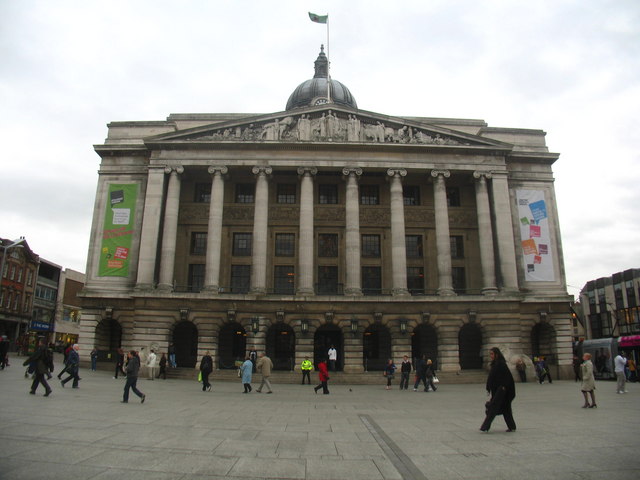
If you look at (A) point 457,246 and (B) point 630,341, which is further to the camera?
(A) point 457,246

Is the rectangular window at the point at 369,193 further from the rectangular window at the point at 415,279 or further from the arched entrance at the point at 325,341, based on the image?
the arched entrance at the point at 325,341

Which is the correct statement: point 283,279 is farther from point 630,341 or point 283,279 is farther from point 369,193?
point 630,341

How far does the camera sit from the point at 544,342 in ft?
131

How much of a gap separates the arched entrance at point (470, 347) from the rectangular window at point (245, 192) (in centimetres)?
A: 2177

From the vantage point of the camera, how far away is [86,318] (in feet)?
124

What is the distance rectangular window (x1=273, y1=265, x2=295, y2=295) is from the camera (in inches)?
1567

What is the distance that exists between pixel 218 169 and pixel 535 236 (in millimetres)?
27625

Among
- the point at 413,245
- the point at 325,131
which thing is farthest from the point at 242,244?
the point at 413,245

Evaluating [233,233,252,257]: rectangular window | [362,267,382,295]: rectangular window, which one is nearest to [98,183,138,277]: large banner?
[233,233,252,257]: rectangular window

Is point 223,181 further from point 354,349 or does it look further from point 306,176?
point 354,349

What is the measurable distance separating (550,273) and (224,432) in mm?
36004

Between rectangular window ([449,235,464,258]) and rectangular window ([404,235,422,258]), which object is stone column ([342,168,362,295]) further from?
rectangular window ([449,235,464,258])

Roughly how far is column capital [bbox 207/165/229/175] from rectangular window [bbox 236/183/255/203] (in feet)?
11.8

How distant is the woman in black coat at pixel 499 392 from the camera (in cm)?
1095
